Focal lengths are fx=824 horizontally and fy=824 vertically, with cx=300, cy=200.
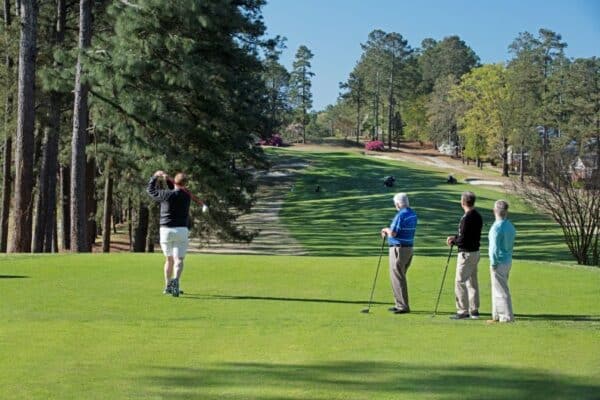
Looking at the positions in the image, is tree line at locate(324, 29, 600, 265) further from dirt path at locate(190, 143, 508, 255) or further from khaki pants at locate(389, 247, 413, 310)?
khaki pants at locate(389, 247, 413, 310)

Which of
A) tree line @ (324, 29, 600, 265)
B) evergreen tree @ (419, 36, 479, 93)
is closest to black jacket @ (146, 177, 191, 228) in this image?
tree line @ (324, 29, 600, 265)

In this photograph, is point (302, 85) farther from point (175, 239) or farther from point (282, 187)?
point (175, 239)

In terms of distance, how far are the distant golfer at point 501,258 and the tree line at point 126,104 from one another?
16.3 m

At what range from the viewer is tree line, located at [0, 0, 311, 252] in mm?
25078

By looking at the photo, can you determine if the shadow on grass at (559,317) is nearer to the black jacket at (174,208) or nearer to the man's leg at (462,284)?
the man's leg at (462,284)

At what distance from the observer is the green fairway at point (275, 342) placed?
7008mm

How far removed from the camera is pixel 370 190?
76875 millimetres

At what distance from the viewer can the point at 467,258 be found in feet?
36.6

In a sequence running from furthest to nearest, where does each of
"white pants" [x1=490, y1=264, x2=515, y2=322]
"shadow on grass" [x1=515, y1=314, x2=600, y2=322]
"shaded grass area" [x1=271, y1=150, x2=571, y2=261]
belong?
1. "shaded grass area" [x1=271, y1=150, x2=571, y2=261]
2. "shadow on grass" [x1=515, y1=314, x2=600, y2=322]
3. "white pants" [x1=490, y1=264, x2=515, y2=322]

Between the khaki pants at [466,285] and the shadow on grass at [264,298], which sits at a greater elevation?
the khaki pants at [466,285]

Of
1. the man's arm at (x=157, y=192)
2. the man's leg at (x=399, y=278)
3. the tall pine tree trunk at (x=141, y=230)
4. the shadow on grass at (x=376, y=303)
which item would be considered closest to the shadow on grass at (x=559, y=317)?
the shadow on grass at (x=376, y=303)

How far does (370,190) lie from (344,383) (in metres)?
70.1

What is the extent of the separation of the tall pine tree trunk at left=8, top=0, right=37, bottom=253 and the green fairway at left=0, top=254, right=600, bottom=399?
429 inches

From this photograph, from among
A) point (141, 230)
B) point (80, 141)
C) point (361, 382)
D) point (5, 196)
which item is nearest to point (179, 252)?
point (361, 382)
